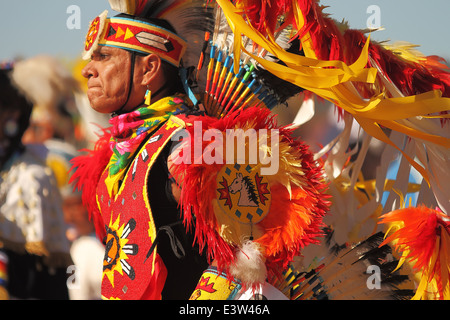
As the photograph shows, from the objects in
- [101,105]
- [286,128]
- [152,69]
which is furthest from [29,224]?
[286,128]

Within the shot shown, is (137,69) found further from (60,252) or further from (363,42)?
(60,252)

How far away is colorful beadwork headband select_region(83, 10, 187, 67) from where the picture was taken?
224 cm

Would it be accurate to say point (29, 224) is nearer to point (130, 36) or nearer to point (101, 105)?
point (101, 105)

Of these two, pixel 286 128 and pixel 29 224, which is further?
pixel 29 224

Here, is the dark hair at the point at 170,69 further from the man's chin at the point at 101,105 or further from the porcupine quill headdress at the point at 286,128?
the man's chin at the point at 101,105

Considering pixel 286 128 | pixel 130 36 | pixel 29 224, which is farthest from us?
pixel 29 224

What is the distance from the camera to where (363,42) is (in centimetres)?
214

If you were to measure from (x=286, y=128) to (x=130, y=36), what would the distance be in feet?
2.28

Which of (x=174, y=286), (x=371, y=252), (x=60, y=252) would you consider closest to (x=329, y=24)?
(x=371, y=252)

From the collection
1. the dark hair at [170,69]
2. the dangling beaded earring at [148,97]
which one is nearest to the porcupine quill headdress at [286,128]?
the dark hair at [170,69]

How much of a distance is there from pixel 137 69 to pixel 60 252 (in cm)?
165

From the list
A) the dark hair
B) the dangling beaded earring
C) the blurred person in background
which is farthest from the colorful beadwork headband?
the blurred person in background

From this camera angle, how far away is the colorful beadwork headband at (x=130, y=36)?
88.2 inches

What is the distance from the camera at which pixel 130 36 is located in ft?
7.35
